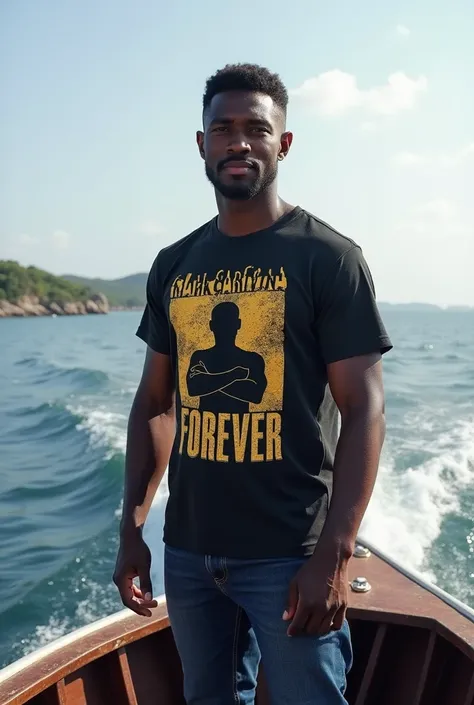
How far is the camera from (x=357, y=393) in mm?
1614

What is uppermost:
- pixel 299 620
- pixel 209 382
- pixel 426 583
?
pixel 209 382

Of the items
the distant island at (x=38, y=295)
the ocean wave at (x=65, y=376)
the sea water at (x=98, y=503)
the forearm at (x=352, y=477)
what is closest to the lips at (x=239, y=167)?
the forearm at (x=352, y=477)

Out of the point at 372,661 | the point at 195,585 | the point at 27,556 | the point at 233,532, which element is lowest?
the point at 27,556

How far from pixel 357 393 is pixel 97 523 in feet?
23.1

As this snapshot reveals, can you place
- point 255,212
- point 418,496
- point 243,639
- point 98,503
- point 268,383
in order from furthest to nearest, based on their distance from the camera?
point 98,503 < point 418,496 < point 243,639 < point 255,212 < point 268,383

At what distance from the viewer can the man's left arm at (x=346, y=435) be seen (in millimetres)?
1563

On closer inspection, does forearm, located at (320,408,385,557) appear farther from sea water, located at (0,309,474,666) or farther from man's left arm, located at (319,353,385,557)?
sea water, located at (0,309,474,666)

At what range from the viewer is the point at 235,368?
1744mm

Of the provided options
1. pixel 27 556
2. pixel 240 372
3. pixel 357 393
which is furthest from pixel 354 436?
pixel 27 556

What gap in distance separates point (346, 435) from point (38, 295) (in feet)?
330

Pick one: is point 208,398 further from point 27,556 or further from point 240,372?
point 27,556

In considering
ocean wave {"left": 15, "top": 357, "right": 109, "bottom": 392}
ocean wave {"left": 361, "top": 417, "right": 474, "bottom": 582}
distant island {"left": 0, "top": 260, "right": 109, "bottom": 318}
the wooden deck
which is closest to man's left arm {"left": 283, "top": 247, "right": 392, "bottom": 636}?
the wooden deck

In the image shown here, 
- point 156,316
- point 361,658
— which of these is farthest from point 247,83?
point 361,658

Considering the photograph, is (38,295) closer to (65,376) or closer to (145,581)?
(65,376)
